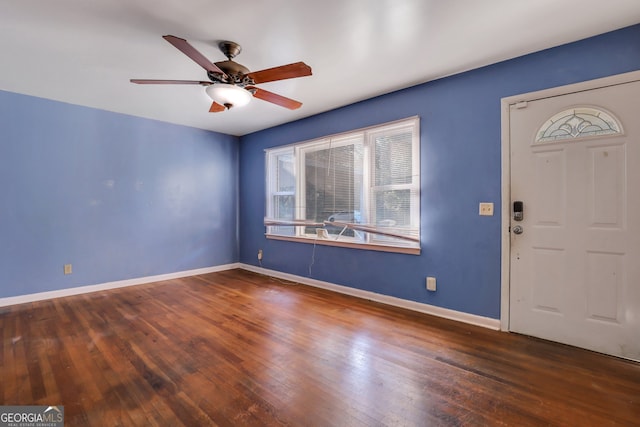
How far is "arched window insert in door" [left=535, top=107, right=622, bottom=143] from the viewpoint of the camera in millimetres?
2258

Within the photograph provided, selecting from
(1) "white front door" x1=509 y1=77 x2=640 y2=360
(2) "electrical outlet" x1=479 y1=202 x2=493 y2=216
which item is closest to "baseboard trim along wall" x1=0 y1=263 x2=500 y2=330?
(1) "white front door" x1=509 y1=77 x2=640 y2=360

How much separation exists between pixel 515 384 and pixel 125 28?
3.73m

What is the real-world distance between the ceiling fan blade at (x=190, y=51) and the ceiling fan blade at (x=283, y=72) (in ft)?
0.96

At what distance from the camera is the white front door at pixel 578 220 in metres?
2.19

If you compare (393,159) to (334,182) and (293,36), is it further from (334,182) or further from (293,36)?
(293,36)

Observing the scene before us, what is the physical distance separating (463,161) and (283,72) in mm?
1934

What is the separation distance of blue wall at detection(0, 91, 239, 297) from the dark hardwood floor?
82 cm

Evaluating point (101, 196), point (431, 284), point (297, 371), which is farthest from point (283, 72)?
point (101, 196)

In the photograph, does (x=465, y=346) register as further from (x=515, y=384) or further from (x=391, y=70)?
(x=391, y=70)

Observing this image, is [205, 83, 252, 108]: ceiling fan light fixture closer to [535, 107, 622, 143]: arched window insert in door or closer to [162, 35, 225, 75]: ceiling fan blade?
[162, 35, 225, 75]: ceiling fan blade

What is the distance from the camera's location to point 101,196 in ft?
13.5

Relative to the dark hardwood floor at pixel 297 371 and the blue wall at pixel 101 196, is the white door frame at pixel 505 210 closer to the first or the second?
the dark hardwood floor at pixel 297 371

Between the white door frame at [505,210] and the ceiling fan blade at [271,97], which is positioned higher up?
the ceiling fan blade at [271,97]

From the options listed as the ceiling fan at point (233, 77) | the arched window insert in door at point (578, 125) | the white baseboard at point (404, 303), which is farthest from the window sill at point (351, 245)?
the ceiling fan at point (233, 77)
